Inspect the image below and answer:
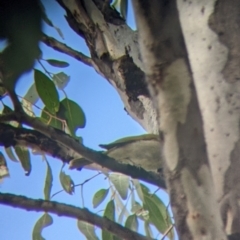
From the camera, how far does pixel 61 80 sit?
27.8 inches

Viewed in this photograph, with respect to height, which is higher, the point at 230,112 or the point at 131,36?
the point at 131,36

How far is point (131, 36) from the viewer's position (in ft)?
2.19

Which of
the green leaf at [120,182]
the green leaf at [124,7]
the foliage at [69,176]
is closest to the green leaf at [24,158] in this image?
the foliage at [69,176]

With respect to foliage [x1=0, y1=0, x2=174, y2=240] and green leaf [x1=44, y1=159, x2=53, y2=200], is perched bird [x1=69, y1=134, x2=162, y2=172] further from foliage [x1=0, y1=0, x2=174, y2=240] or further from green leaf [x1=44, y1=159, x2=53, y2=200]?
green leaf [x1=44, y1=159, x2=53, y2=200]

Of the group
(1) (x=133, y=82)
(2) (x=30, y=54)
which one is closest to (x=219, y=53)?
(2) (x=30, y=54)

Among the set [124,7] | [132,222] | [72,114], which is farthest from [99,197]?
[124,7]

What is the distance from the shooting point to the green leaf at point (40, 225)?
2.10 ft

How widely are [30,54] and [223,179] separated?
0.16m

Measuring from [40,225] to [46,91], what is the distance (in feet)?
0.62

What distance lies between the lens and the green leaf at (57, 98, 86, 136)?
0.67 metres

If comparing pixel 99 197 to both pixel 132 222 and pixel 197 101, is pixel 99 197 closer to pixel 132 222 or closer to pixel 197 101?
pixel 132 222

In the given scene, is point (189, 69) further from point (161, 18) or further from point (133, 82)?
point (133, 82)

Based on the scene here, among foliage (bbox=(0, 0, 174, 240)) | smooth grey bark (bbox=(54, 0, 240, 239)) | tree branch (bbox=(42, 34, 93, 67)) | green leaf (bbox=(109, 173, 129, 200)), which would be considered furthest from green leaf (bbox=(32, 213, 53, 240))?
smooth grey bark (bbox=(54, 0, 240, 239))

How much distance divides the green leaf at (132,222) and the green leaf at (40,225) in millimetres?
147
